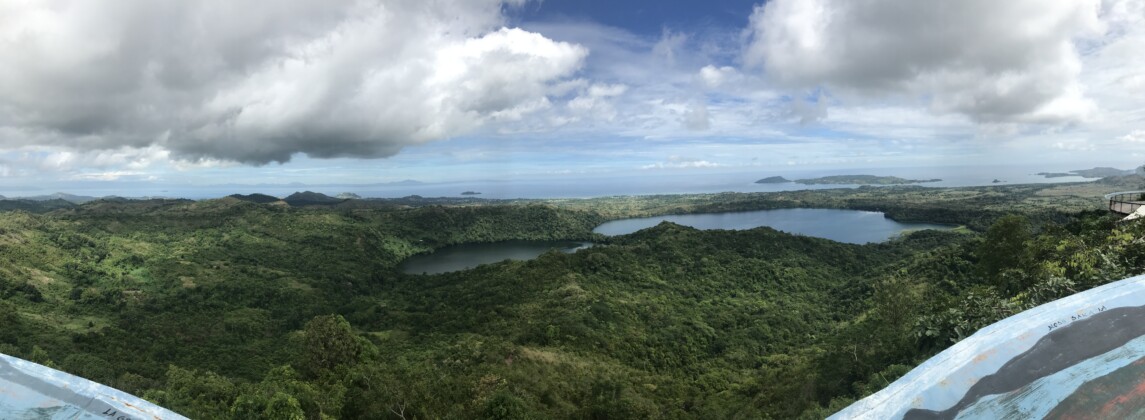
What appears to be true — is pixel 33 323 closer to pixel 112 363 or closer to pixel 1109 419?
pixel 112 363

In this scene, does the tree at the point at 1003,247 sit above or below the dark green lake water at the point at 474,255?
above

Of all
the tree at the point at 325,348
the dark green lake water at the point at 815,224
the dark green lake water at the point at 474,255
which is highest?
→ the tree at the point at 325,348

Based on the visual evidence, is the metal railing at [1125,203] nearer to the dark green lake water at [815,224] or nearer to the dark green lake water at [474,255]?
the dark green lake water at [474,255]

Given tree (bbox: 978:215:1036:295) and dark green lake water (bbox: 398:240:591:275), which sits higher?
tree (bbox: 978:215:1036:295)

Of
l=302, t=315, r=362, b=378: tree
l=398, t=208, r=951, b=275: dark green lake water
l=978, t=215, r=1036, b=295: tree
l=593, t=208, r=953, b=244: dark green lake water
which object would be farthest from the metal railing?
l=593, t=208, r=953, b=244: dark green lake water

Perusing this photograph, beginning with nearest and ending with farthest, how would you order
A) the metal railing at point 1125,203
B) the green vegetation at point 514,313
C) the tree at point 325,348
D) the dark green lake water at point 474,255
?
the green vegetation at point 514,313
the metal railing at point 1125,203
the tree at point 325,348
the dark green lake water at point 474,255

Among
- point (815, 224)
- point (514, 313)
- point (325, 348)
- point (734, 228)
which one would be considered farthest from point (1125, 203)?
point (815, 224)

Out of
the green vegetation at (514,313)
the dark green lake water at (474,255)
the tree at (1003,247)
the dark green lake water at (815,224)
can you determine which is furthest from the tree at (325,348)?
the dark green lake water at (815,224)

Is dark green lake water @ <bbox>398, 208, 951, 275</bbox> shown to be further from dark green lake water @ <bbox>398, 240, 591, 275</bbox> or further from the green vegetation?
the green vegetation

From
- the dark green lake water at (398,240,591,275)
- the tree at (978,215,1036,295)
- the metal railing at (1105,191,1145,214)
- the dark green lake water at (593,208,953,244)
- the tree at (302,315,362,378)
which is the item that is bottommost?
the dark green lake water at (398,240,591,275)

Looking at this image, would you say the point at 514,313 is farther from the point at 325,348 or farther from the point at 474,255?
the point at 474,255
